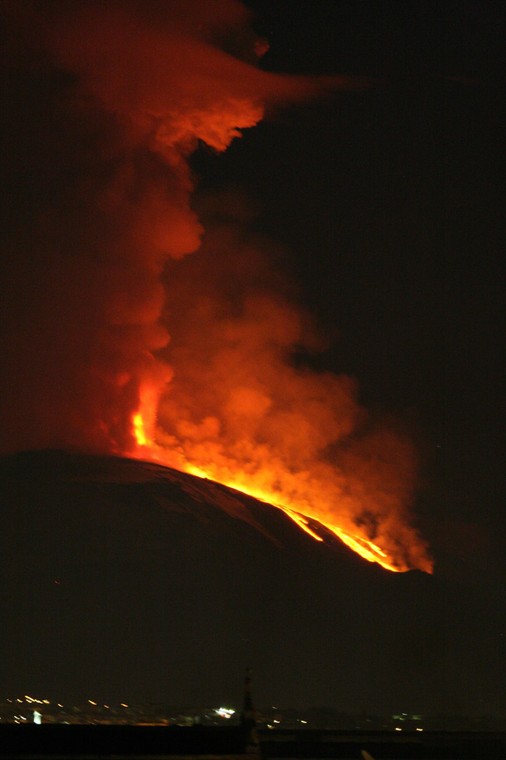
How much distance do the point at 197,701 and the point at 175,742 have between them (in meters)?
33.8


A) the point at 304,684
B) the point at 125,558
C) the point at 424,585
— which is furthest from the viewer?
the point at 424,585

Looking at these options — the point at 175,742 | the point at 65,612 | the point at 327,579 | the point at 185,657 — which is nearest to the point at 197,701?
the point at 185,657

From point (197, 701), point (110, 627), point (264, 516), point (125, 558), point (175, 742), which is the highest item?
point (264, 516)

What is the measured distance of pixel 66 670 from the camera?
59.2 meters

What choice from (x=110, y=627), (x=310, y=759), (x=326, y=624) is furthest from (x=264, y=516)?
(x=310, y=759)

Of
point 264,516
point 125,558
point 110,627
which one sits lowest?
point 110,627

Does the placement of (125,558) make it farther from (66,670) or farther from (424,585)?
(424,585)

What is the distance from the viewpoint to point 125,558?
219 feet

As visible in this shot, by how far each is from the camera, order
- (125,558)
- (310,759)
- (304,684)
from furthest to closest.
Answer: (125,558)
(304,684)
(310,759)

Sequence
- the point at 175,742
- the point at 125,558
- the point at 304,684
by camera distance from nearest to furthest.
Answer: the point at 175,742 < the point at 304,684 < the point at 125,558

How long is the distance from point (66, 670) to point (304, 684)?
15.3m

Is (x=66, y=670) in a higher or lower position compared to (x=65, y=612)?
lower

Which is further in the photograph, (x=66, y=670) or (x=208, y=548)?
(x=208, y=548)

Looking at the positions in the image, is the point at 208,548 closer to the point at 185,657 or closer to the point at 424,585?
the point at 185,657
